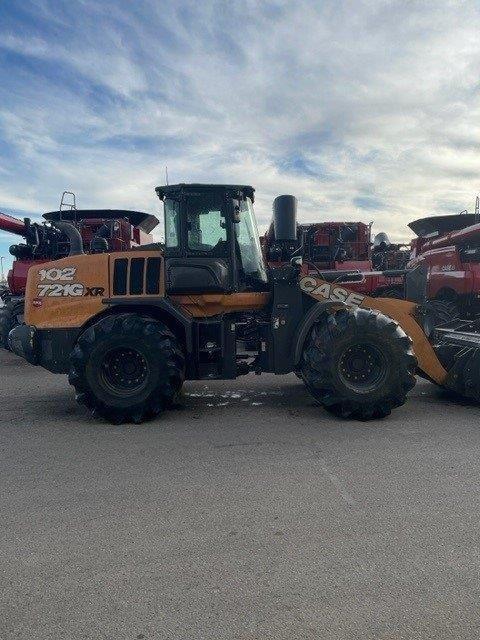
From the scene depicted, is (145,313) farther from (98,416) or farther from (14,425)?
(14,425)

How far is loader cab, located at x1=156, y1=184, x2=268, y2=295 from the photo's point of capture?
4.98 m

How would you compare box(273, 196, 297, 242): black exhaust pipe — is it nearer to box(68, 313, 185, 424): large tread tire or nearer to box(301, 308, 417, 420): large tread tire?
box(301, 308, 417, 420): large tread tire

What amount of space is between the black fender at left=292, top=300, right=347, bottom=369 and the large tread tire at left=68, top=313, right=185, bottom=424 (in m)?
1.25

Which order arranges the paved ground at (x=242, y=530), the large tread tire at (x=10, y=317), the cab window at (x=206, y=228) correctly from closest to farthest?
1. the paved ground at (x=242, y=530)
2. the cab window at (x=206, y=228)
3. the large tread tire at (x=10, y=317)

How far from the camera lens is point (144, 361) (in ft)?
15.9

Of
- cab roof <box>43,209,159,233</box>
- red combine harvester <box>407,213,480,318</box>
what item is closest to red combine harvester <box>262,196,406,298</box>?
red combine harvester <box>407,213,480,318</box>

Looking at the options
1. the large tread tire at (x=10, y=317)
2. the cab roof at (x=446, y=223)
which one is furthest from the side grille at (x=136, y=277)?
the cab roof at (x=446, y=223)

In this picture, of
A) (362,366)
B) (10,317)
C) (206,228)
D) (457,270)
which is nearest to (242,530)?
(362,366)

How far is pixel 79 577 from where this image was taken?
91.3 inches

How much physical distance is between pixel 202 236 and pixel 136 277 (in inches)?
34.1

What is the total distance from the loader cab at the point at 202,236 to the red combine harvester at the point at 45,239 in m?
5.23

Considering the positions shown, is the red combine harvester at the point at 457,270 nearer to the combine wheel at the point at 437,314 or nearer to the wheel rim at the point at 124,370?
the combine wheel at the point at 437,314

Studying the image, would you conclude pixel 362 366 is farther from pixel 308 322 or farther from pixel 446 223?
pixel 446 223

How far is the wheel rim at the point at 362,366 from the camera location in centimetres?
476
